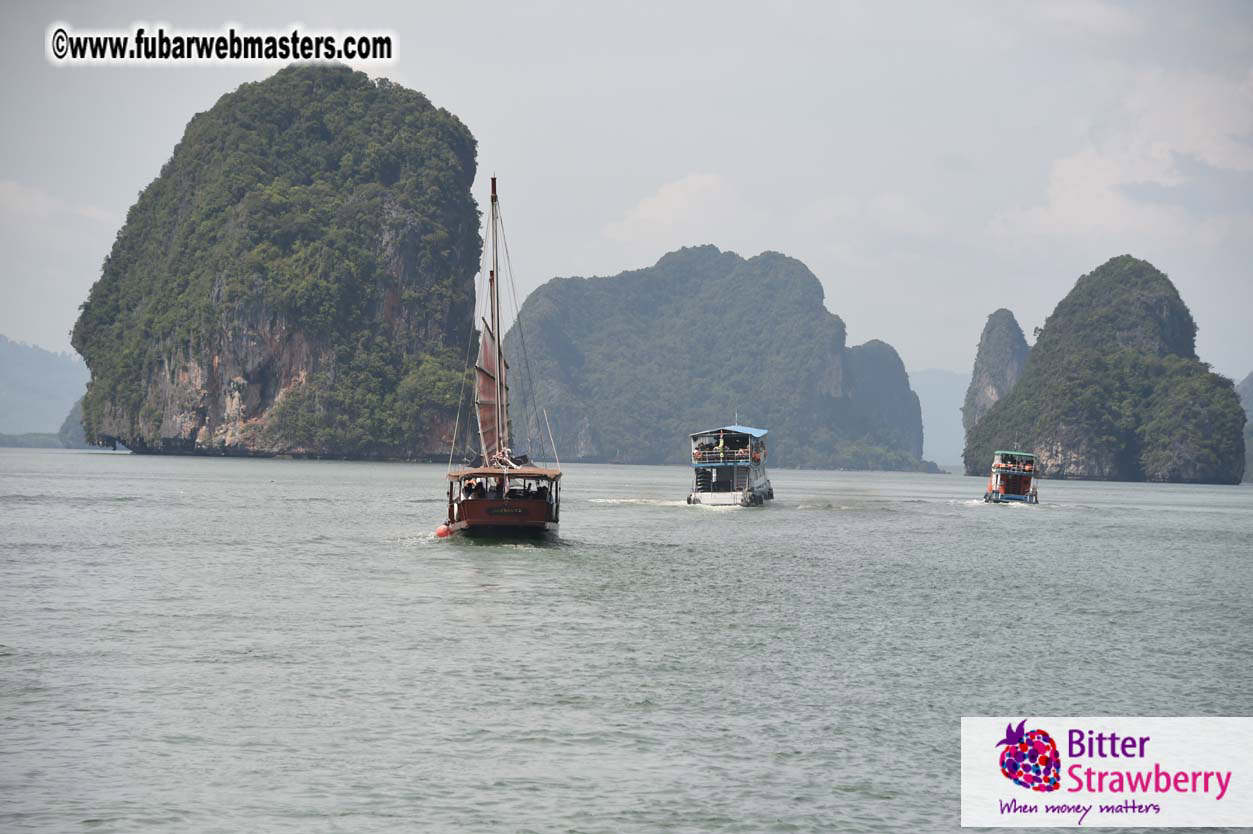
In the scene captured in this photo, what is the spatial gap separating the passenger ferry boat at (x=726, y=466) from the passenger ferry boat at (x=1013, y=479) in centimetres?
2283

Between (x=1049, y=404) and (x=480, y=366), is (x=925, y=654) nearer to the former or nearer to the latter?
(x=480, y=366)

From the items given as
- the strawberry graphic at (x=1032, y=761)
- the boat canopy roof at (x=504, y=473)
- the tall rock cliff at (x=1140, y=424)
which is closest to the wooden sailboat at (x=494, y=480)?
the boat canopy roof at (x=504, y=473)

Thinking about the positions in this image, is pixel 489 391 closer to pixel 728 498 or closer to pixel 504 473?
pixel 504 473

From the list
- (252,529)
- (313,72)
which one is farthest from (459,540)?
(313,72)

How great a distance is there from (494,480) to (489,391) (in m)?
3.82

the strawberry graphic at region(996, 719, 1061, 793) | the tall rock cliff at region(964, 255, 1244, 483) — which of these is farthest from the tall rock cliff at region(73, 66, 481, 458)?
the strawberry graphic at region(996, 719, 1061, 793)

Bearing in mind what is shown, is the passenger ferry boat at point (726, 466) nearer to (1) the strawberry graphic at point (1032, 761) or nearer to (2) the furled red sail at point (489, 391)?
(2) the furled red sail at point (489, 391)

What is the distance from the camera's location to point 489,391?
45.1 metres

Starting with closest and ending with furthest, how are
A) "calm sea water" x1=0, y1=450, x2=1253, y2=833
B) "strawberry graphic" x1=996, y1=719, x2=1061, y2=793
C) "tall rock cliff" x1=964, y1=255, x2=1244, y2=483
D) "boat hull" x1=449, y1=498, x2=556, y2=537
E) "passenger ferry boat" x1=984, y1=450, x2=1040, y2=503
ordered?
"strawberry graphic" x1=996, y1=719, x2=1061, y2=793
"calm sea water" x1=0, y1=450, x2=1253, y2=833
"boat hull" x1=449, y1=498, x2=556, y2=537
"passenger ferry boat" x1=984, y1=450, x2=1040, y2=503
"tall rock cliff" x1=964, y1=255, x2=1244, y2=483

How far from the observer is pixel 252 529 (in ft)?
158

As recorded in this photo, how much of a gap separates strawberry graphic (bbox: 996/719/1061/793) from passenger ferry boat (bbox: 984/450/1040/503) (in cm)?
7953

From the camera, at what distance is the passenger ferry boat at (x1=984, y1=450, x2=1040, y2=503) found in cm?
9069

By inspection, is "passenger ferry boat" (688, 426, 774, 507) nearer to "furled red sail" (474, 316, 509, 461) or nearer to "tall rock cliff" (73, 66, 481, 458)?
"furled red sail" (474, 316, 509, 461)

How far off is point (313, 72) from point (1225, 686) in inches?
7068
